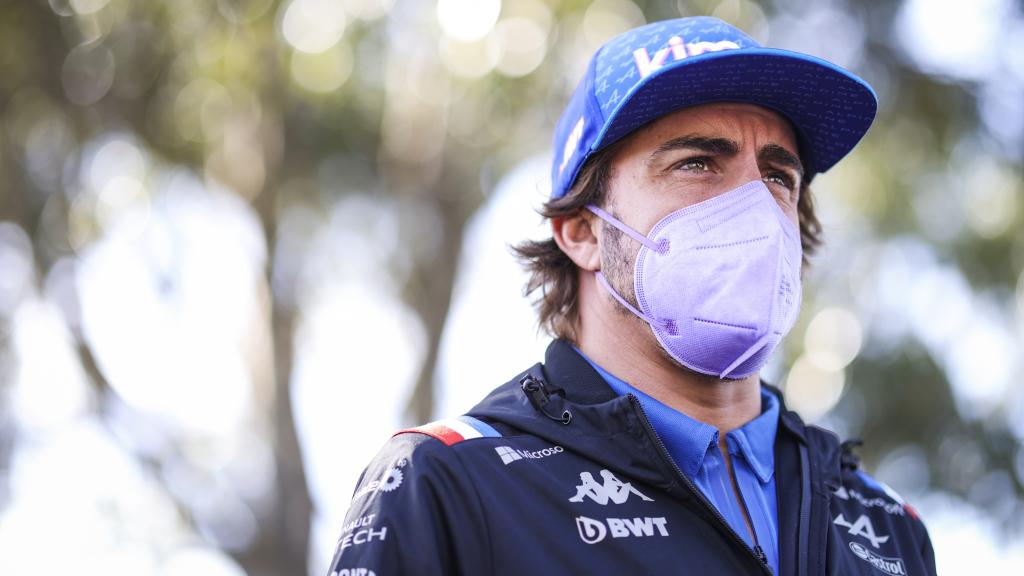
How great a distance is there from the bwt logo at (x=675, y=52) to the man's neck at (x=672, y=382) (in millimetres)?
627

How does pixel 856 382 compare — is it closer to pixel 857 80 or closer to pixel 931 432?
pixel 931 432

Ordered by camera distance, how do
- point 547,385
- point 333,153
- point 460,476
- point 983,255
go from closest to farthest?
1. point 460,476
2. point 547,385
3. point 333,153
4. point 983,255

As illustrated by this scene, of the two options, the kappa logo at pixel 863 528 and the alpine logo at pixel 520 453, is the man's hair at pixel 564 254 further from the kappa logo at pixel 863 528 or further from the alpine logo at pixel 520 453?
the kappa logo at pixel 863 528

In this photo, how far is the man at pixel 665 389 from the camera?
238 cm

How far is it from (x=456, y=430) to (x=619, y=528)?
0.42 meters

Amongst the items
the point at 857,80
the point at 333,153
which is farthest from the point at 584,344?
the point at 333,153

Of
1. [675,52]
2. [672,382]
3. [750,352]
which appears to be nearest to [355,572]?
[672,382]

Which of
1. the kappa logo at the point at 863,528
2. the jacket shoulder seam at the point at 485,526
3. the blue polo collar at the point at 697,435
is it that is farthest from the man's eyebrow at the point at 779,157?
the jacket shoulder seam at the point at 485,526

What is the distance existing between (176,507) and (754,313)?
8122 millimetres

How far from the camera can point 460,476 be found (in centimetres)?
241

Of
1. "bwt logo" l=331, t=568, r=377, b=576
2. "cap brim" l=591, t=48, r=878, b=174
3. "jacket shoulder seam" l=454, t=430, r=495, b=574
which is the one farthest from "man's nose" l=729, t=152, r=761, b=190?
"bwt logo" l=331, t=568, r=377, b=576

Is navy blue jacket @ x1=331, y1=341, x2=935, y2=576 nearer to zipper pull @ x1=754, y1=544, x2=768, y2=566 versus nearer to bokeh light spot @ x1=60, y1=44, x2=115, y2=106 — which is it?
zipper pull @ x1=754, y1=544, x2=768, y2=566

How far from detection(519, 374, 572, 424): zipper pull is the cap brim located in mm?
649

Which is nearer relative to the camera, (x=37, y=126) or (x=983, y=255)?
(x=37, y=126)
